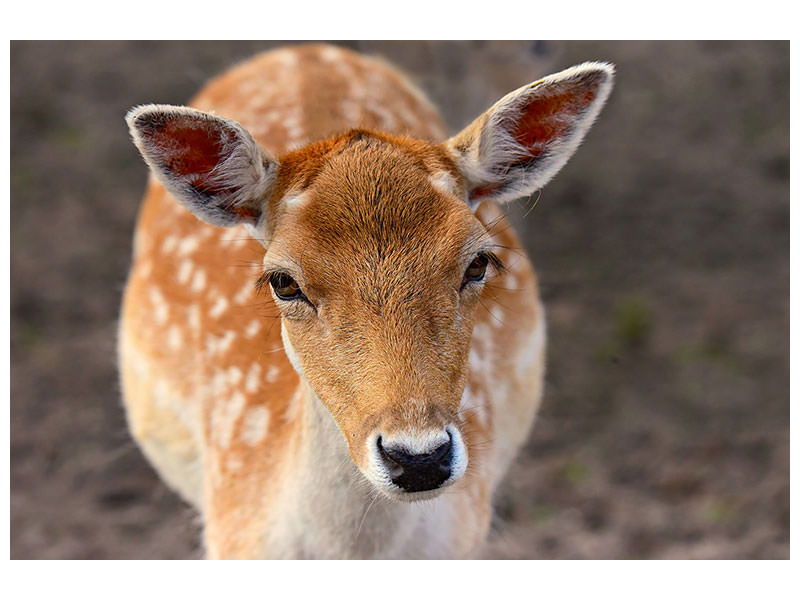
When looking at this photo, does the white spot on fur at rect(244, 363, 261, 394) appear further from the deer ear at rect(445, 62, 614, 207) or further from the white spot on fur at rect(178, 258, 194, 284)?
the deer ear at rect(445, 62, 614, 207)

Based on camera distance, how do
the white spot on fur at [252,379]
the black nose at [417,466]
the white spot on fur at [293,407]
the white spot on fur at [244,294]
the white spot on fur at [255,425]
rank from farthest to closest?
the white spot on fur at [244,294]
the white spot on fur at [252,379]
the white spot on fur at [255,425]
the white spot on fur at [293,407]
the black nose at [417,466]

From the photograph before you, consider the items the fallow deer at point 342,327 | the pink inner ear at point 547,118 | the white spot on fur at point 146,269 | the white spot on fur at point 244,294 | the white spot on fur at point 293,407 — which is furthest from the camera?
the white spot on fur at point 146,269

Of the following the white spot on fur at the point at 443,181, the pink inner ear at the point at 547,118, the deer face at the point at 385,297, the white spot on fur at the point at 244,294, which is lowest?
the white spot on fur at the point at 244,294

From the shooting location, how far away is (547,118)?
237 cm

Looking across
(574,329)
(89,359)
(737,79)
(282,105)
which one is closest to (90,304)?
(89,359)

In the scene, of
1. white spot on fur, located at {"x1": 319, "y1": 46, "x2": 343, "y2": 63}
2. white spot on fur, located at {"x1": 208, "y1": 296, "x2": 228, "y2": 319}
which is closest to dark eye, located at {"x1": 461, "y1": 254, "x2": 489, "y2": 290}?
white spot on fur, located at {"x1": 208, "y1": 296, "x2": 228, "y2": 319}

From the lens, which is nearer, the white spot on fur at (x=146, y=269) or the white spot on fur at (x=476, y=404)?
the white spot on fur at (x=476, y=404)

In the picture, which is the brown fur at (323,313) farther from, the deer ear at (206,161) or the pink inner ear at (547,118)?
the pink inner ear at (547,118)

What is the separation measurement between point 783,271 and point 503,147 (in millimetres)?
3805

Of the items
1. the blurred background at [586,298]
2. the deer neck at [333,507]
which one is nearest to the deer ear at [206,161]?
the deer neck at [333,507]

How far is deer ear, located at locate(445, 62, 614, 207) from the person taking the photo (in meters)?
2.28

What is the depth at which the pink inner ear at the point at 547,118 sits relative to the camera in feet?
7.63

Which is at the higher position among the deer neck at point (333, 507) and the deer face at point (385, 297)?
the deer face at point (385, 297)

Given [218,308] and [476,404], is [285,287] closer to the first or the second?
[476,404]
